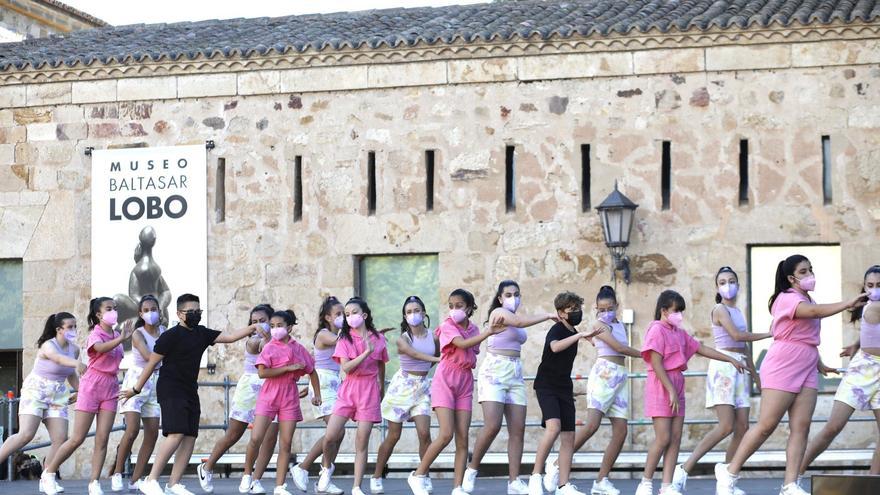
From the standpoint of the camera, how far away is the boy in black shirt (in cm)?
1362

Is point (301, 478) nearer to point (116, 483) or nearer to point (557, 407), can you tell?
point (116, 483)

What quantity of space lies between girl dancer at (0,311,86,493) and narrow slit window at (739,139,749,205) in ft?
25.2

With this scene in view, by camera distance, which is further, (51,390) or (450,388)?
(51,390)

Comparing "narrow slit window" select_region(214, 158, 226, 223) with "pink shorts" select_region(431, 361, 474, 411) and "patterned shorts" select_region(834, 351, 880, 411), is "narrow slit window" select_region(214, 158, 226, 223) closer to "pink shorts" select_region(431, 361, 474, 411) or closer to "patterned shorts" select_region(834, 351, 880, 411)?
"pink shorts" select_region(431, 361, 474, 411)

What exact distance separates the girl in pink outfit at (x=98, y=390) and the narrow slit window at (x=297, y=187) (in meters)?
5.60

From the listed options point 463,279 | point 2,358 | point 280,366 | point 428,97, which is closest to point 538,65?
point 428,97

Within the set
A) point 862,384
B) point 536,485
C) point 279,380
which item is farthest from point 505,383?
point 862,384

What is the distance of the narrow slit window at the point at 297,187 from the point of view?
20.4m

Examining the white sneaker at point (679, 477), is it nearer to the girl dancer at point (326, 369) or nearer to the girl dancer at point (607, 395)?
the girl dancer at point (607, 395)

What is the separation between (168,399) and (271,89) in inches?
282

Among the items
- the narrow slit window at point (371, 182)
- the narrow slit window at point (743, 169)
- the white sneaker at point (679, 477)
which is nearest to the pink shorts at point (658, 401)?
the white sneaker at point (679, 477)

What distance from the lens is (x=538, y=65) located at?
64.0 ft

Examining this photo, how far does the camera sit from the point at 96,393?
49.0 feet

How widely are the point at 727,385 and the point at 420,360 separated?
8.67ft
